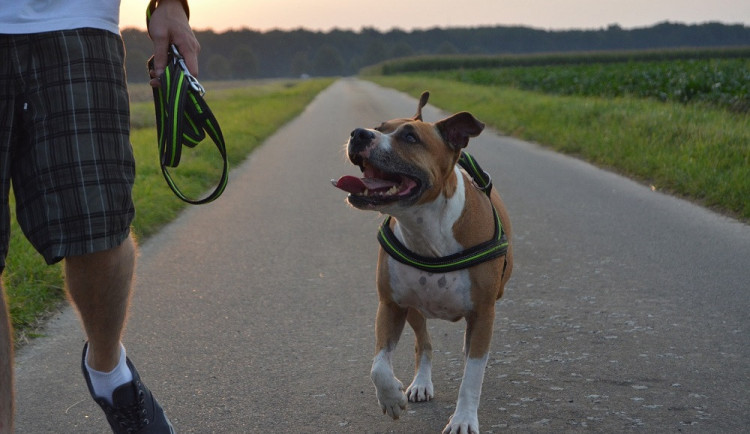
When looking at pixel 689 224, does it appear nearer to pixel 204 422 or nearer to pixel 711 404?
pixel 711 404

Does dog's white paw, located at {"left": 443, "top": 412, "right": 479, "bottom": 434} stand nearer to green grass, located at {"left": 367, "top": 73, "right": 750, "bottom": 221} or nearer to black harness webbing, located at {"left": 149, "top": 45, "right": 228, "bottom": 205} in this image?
black harness webbing, located at {"left": 149, "top": 45, "right": 228, "bottom": 205}

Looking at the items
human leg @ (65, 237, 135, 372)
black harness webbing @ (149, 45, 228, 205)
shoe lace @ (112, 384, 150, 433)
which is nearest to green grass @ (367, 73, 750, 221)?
black harness webbing @ (149, 45, 228, 205)

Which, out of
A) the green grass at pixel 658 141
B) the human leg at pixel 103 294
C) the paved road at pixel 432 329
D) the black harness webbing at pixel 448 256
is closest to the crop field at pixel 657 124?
the green grass at pixel 658 141

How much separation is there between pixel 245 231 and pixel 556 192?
364 centimetres

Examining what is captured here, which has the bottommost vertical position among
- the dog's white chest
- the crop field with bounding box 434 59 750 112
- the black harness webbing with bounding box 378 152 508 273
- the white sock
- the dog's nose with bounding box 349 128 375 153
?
the crop field with bounding box 434 59 750 112

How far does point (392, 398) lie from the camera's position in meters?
3.25

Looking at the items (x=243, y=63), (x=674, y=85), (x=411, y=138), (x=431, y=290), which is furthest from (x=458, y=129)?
(x=243, y=63)

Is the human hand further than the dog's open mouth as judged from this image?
No

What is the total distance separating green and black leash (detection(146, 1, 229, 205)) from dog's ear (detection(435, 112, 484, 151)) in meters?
0.88

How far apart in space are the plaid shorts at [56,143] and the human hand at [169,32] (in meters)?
0.37

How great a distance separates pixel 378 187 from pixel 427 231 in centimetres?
27

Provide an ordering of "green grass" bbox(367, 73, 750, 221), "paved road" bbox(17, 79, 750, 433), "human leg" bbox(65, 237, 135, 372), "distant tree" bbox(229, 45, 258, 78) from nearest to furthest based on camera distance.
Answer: "human leg" bbox(65, 237, 135, 372), "paved road" bbox(17, 79, 750, 433), "green grass" bbox(367, 73, 750, 221), "distant tree" bbox(229, 45, 258, 78)

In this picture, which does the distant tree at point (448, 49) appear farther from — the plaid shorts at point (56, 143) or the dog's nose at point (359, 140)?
the plaid shorts at point (56, 143)

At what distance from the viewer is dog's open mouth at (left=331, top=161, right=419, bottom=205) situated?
3188 mm
